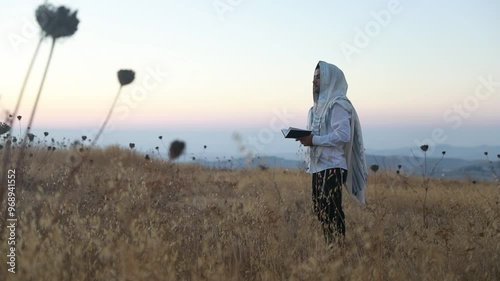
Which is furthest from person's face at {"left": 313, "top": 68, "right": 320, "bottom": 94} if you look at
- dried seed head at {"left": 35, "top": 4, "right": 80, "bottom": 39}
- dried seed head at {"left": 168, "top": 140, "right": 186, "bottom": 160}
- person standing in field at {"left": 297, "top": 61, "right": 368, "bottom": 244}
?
dried seed head at {"left": 35, "top": 4, "right": 80, "bottom": 39}

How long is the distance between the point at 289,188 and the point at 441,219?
7.83ft

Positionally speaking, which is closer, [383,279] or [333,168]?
[383,279]

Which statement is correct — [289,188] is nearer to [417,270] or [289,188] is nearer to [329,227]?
[329,227]

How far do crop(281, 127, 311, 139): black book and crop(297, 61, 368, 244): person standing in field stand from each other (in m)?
0.04

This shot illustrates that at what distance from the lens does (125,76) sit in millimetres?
2039

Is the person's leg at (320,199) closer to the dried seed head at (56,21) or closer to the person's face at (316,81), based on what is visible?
the person's face at (316,81)

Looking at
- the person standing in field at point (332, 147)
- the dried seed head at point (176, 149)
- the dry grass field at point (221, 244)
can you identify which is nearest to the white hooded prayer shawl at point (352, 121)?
the person standing in field at point (332, 147)

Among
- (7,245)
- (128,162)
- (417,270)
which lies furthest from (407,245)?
(128,162)

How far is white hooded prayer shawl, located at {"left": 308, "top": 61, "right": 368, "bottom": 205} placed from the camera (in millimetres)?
3736

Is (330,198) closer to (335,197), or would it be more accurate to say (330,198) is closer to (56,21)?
(335,197)

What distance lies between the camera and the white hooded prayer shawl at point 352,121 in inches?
147

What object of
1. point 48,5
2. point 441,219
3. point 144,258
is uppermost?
point 48,5

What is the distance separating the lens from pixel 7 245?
252cm

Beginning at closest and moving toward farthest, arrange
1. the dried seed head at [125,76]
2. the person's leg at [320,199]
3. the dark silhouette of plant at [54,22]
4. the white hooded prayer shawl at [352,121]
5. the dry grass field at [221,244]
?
1. the dark silhouette of plant at [54,22]
2. the dried seed head at [125,76]
3. the dry grass field at [221,244]
4. the person's leg at [320,199]
5. the white hooded prayer shawl at [352,121]
